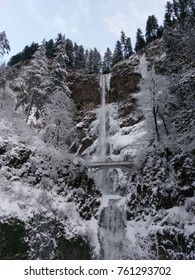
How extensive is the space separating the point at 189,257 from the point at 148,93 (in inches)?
552

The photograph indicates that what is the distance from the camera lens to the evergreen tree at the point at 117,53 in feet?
226

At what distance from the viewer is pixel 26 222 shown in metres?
18.8

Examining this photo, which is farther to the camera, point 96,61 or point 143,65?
point 96,61

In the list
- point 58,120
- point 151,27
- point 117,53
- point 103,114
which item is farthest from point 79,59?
point 58,120

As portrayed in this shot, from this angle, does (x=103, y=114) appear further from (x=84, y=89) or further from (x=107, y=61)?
(x=107, y=61)

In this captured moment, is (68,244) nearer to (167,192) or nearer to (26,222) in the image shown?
(26,222)

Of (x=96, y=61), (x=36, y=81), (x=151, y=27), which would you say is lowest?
(x=36, y=81)

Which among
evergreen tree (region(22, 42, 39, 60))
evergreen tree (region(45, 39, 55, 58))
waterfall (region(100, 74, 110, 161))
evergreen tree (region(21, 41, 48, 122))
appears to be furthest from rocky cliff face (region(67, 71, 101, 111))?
evergreen tree (region(22, 42, 39, 60))

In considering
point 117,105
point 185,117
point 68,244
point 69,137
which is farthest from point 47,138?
point 117,105

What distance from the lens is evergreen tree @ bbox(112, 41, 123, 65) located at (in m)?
68.9

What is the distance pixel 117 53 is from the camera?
71.2 m

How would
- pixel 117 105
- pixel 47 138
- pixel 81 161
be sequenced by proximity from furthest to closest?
pixel 117 105 → pixel 47 138 → pixel 81 161

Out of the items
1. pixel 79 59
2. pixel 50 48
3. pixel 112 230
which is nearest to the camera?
pixel 112 230

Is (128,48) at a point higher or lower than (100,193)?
higher
